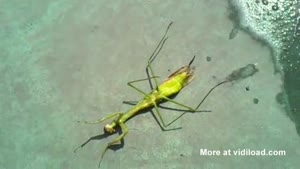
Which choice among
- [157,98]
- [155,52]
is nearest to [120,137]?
[157,98]

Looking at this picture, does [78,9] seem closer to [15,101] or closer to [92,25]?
[92,25]

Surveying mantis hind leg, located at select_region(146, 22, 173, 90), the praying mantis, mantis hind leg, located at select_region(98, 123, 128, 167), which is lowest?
mantis hind leg, located at select_region(98, 123, 128, 167)

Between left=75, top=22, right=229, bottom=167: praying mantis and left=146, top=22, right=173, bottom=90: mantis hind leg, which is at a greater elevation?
left=146, top=22, right=173, bottom=90: mantis hind leg

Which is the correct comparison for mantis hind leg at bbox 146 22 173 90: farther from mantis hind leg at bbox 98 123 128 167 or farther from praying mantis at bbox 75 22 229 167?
mantis hind leg at bbox 98 123 128 167

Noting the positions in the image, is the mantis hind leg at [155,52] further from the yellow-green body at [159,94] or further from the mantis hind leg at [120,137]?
the mantis hind leg at [120,137]

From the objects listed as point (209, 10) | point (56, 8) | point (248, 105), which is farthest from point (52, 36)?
point (248, 105)

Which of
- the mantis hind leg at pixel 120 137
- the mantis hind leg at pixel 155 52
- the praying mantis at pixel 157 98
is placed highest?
the mantis hind leg at pixel 155 52

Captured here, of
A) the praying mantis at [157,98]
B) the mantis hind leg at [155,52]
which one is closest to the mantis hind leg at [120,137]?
the praying mantis at [157,98]

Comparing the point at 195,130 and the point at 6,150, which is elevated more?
the point at 6,150

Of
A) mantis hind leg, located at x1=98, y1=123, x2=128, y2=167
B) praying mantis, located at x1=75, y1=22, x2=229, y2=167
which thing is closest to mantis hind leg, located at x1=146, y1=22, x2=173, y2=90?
praying mantis, located at x1=75, y1=22, x2=229, y2=167
